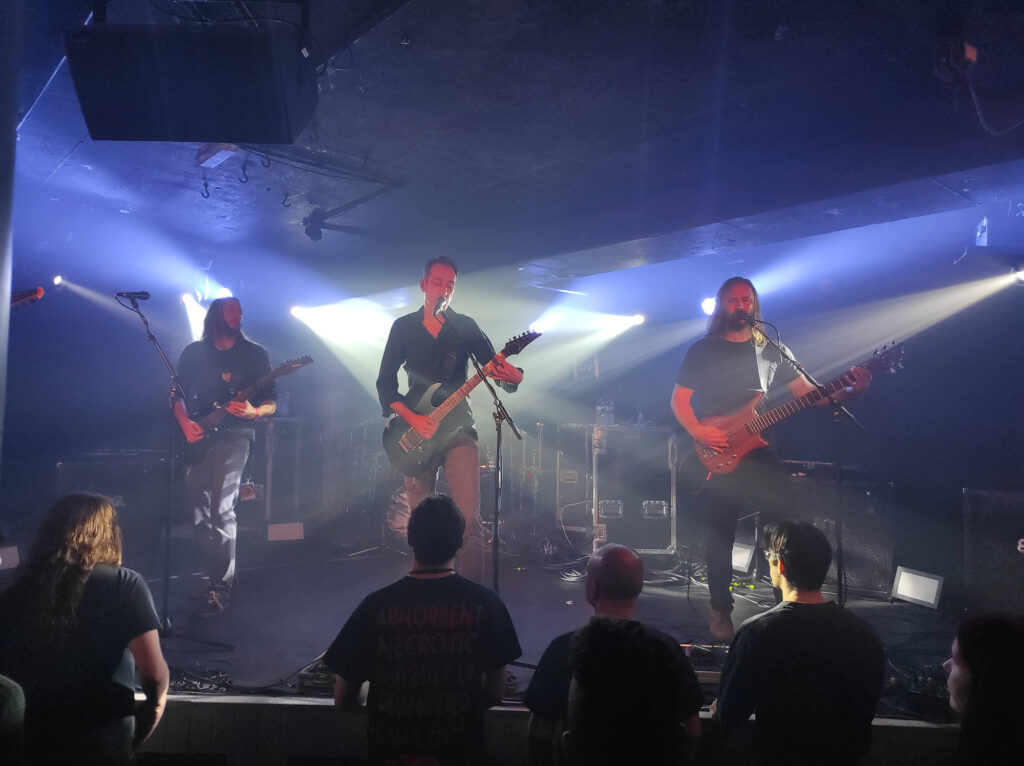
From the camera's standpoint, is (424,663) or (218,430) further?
(218,430)

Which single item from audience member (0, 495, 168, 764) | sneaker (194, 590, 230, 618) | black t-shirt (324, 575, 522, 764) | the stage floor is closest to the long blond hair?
audience member (0, 495, 168, 764)

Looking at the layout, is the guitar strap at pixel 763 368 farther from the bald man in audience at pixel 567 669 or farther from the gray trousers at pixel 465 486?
the bald man in audience at pixel 567 669

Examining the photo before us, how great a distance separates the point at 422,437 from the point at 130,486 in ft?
13.1

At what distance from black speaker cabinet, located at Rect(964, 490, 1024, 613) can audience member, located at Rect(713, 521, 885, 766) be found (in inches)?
135

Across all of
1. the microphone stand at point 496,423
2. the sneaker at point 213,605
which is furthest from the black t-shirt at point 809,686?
the sneaker at point 213,605

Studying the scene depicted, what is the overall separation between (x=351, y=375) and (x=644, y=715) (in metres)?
10.7

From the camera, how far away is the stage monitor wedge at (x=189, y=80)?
355cm

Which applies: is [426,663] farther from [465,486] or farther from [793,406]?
[793,406]

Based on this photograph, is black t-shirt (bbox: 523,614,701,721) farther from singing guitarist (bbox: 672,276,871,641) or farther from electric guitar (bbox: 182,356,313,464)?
electric guitar (bbox: 182,356,313,464)

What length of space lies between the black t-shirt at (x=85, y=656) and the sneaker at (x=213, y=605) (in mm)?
2655

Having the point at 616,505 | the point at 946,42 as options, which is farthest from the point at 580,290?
the point at 946,42

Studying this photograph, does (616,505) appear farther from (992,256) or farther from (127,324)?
(127,324)

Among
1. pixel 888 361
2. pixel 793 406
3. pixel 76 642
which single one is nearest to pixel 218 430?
pixel 76 642

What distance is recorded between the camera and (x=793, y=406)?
13.9ft
